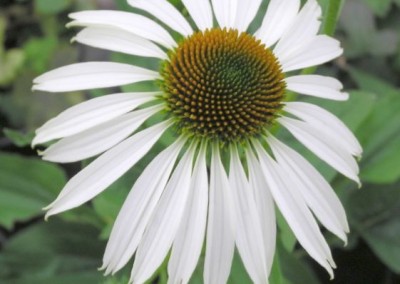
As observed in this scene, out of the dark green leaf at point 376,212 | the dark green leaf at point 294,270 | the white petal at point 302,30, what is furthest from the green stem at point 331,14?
the dark green leaf at point 376,212

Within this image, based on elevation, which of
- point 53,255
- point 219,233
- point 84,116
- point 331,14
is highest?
point 331,14

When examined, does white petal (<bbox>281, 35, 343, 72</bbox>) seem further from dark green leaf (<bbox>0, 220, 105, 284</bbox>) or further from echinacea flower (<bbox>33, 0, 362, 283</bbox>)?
dark green leaf (<bbox>0, 220, 105, 284</bbox>)

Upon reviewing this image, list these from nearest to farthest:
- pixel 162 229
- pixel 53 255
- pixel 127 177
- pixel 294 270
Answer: pixel 162 229 → pixel 127 177 → pixel 294 270 → pixel 53 255

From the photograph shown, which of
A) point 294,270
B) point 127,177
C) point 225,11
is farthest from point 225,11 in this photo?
point 294,270

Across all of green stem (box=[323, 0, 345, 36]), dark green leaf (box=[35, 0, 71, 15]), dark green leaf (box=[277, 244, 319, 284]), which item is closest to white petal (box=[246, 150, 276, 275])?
green stem (box=[323, 0, 345, 36])

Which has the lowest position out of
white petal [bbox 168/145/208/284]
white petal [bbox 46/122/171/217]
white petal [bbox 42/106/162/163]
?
white petal [bbox 168/145/208/284]

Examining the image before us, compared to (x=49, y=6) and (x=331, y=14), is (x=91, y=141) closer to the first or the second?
(x=331, y=14)

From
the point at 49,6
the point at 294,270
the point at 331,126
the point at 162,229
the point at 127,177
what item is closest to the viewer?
the point at 162,229

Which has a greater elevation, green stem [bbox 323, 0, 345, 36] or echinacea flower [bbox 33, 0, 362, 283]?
green stem [bbox 323, 0, 345, 36]
